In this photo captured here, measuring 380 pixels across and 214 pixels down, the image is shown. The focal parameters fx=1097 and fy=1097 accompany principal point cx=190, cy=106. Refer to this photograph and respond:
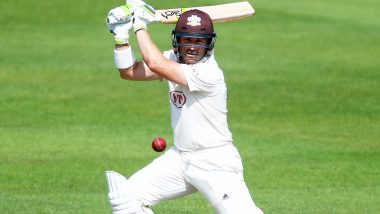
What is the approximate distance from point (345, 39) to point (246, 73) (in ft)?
13.8

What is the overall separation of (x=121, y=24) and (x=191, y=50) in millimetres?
604

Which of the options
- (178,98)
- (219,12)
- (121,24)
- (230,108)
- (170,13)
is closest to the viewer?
(121,24)

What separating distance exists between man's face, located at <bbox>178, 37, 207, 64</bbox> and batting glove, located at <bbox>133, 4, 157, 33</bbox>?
32 centimetres

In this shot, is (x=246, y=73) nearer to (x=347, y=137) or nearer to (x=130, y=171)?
(x=347, y=137)

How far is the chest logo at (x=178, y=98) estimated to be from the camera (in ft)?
29.4

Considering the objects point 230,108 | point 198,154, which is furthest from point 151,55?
point 230,108

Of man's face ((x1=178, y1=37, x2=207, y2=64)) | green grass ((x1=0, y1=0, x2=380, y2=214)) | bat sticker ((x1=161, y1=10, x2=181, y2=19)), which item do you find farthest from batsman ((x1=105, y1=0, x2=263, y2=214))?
green grass ((x1=0, y1=0, x2=380, y2=214))

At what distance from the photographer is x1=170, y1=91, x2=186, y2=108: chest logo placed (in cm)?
895

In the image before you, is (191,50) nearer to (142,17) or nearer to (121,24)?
(142,17)

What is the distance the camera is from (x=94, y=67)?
21.0 m

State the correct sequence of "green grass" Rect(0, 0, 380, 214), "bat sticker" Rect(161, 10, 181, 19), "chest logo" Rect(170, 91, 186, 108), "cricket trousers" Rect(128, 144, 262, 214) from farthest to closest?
"green grass" Rect(0, 0, 380, 214) < "bat sticker" Rect(161, 10, 181, 19) < "chest logo" Rect(170, 91, 186, 108) < "cricket trousers" Rect(128, 144, 262, 214)

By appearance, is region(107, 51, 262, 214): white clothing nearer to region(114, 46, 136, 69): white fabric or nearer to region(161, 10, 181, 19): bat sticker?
region(114, 46, 136, 69): white fabric

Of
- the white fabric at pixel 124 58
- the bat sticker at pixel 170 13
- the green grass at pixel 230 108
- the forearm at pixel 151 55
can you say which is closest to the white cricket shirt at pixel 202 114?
the forearm at pixel 151 55

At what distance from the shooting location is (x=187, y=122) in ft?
29.3
